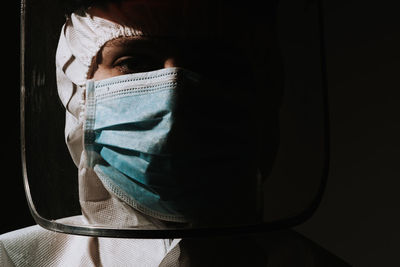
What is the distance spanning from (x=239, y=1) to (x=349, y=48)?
2.24ft

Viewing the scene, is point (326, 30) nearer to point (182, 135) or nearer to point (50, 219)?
point (182, 135)

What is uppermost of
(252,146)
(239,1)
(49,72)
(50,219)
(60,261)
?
(239,1)

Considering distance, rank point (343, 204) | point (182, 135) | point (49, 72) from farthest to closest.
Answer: point (343, 204)
point (49, 72)
point (182, 135)

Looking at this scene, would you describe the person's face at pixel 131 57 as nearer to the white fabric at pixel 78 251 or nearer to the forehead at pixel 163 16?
the forehead at pixel 163 16

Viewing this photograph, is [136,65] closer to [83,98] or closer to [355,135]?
[83,98]

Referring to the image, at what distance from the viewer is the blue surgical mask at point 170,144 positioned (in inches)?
27.9

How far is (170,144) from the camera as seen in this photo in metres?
0.70


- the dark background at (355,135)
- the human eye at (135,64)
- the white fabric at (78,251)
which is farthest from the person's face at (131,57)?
the dark background at (355,135)

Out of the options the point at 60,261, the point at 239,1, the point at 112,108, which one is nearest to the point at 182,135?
the point at 112,108

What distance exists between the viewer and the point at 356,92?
1.32 meters

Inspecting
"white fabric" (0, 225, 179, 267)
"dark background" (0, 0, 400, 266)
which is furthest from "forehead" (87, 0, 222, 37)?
"dark background" (0, 0, 400, 266)

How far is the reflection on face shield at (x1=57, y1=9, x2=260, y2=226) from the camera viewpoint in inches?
28.0

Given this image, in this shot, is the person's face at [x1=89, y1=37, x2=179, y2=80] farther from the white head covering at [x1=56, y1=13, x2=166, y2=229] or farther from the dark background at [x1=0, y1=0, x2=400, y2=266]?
the dark background at [x1=0, y1=0, x2=400, y2=266]

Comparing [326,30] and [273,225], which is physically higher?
[326,30]
